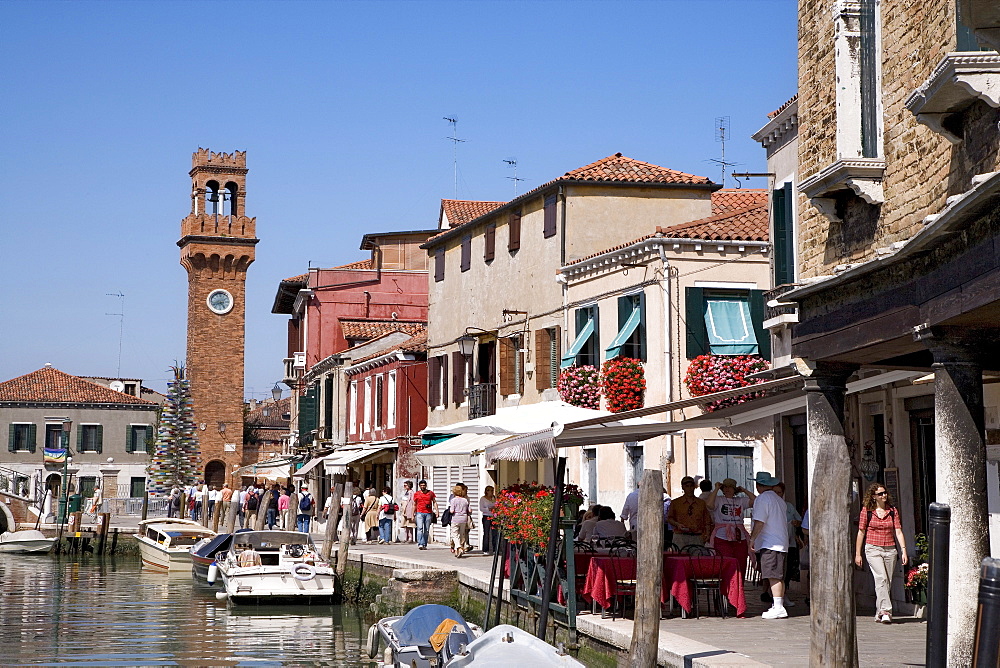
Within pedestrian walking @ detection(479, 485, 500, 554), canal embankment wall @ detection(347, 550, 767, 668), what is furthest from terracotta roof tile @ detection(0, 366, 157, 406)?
pedestrian walking @ detection(479, 485, 500, 554)

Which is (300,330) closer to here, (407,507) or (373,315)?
(373,315)

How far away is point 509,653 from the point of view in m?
11.1

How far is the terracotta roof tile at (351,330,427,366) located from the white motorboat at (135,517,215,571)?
7.17 m

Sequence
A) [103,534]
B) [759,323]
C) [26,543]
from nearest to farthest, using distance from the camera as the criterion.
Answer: [759,323]
[103,534]
[26,543]

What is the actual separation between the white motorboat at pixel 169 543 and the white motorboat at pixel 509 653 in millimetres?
23516

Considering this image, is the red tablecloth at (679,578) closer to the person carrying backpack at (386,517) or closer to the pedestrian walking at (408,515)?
the pedestrian walking at (408,515)

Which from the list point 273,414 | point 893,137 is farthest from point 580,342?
point 273,414

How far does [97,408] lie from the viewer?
217 feet

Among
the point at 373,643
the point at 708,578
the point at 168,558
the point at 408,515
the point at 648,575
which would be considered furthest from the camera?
the point at 168,558

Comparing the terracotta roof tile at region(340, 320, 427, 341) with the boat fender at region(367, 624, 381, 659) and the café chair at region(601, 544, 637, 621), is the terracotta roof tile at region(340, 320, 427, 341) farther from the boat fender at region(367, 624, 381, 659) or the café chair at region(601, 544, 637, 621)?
the café chair at region(601, 544, 637, 621)

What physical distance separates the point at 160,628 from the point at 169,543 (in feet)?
43.5

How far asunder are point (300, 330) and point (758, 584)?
35.2m

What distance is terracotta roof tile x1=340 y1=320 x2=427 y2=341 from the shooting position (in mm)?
42594

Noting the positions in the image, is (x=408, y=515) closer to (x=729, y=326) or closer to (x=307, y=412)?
(x=729, y=326)
